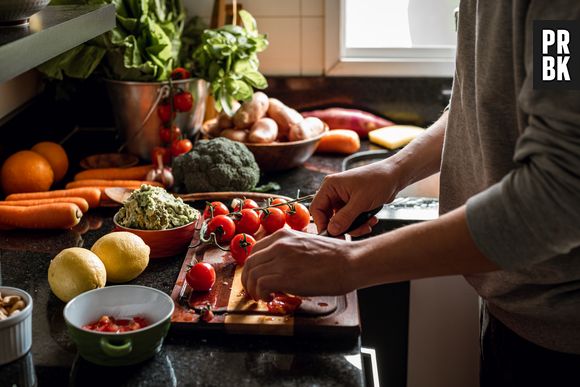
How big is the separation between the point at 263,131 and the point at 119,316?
0.93 meters

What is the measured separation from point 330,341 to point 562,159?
0.50m

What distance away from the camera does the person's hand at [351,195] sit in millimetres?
1427

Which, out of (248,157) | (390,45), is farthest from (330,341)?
(390,45)

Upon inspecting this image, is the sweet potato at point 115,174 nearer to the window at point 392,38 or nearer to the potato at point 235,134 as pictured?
the potato at point 235,134

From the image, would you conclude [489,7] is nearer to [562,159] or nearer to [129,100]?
[562,159]

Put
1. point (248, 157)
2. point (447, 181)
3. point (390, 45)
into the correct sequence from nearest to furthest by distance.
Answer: point (447, 181), point (248, 157), point (390, 45)

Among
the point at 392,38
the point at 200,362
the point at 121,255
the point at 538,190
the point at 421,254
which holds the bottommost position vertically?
the point at 200,362

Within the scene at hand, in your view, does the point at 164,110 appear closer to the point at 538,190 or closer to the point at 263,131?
the point at 263,131

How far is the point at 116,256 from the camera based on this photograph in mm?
1400

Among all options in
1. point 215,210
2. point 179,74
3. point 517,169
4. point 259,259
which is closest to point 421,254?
point 517,169

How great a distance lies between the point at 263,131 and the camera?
2066 millimetres

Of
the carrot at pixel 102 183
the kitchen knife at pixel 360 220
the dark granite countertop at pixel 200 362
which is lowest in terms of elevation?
the dark granite countertop at pixel 200 362

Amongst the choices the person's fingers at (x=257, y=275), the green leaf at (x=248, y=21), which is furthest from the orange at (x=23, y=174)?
the person's fingers at (x=257, y=275)

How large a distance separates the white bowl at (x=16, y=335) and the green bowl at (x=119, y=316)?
6 cm
